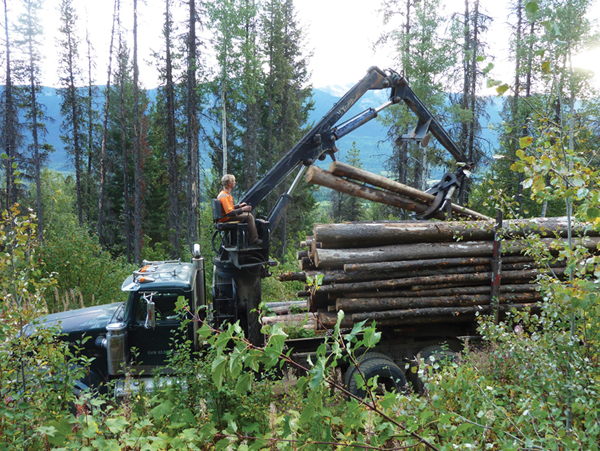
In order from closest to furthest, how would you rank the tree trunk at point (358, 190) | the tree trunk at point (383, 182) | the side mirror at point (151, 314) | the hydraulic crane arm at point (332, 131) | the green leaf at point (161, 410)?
the green leaf at point (161, 410) → the side mirror at point (151, 314) → the hydraulic crane arm at point (332, 131) → the tree trunk at point (358, 190) → the tree trunk at point (383, 182)

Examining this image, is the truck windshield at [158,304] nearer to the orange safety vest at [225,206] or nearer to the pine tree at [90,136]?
the orange safety vest at [225,206]

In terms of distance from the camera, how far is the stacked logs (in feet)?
21.5

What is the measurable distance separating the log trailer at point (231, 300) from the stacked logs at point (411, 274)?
651 millimetres

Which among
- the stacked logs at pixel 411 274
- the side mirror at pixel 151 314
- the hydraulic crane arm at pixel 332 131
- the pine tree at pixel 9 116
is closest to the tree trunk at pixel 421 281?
the stacked logs at pixel 411 274

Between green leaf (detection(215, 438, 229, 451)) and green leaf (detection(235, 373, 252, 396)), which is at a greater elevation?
green leaf (detection(235, 373, 252, 396))

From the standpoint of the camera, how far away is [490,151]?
24078 mm

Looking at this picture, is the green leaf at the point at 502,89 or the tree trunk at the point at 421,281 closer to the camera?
the green leaf at the point at 502,89

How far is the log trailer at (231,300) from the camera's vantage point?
6.23 metres

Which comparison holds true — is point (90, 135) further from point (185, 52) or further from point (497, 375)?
point (497, 375)

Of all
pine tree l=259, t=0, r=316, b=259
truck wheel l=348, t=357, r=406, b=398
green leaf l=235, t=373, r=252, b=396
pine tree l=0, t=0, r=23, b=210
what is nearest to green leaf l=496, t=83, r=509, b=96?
green leaf l=235, t=373, r=252, b=396

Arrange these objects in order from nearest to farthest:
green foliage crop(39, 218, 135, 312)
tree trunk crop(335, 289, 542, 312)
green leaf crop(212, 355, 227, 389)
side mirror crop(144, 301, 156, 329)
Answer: green leaf crop(212, 355, 227, 389), side mirror crop(144, 301, 156, 329), tree trunk crop(335, 289, 542, 312), green foliage crop(39, 218, 135, 312)

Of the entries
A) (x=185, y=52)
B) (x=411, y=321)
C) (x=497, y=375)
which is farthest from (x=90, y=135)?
(x=497, y=375)

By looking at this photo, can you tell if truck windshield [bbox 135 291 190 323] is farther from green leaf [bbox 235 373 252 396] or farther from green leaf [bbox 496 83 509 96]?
green leaf [bbox 496 83 509 96]

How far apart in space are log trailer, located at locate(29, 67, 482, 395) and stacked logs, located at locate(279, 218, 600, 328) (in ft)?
2.14
